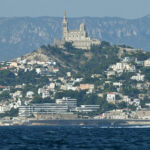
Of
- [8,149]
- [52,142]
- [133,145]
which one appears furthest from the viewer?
[52,142]

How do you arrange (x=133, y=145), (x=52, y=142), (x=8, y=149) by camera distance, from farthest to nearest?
(x=52, y=142)
(x=133, y=145)
(x=8, y=149)

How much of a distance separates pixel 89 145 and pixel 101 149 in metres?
8.89

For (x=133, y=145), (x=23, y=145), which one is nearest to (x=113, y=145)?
(x=133, y=145)

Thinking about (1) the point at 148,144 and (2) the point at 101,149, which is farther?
Answer: (1) the point at 148,144

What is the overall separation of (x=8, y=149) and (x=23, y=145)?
9762mm

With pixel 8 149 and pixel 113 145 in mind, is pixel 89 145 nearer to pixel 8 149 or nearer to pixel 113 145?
pixel 113 145

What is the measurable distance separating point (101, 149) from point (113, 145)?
340 inches

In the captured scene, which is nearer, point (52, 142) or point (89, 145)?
point (89, 145)

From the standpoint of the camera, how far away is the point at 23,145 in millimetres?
146250

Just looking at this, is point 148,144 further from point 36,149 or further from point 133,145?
point 36,149

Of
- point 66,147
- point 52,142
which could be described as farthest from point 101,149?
point 52,142

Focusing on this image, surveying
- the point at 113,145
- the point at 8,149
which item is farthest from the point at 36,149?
the point at 113,145

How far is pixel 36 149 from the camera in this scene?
137m

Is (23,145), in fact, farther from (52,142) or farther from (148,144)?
(148,144)
